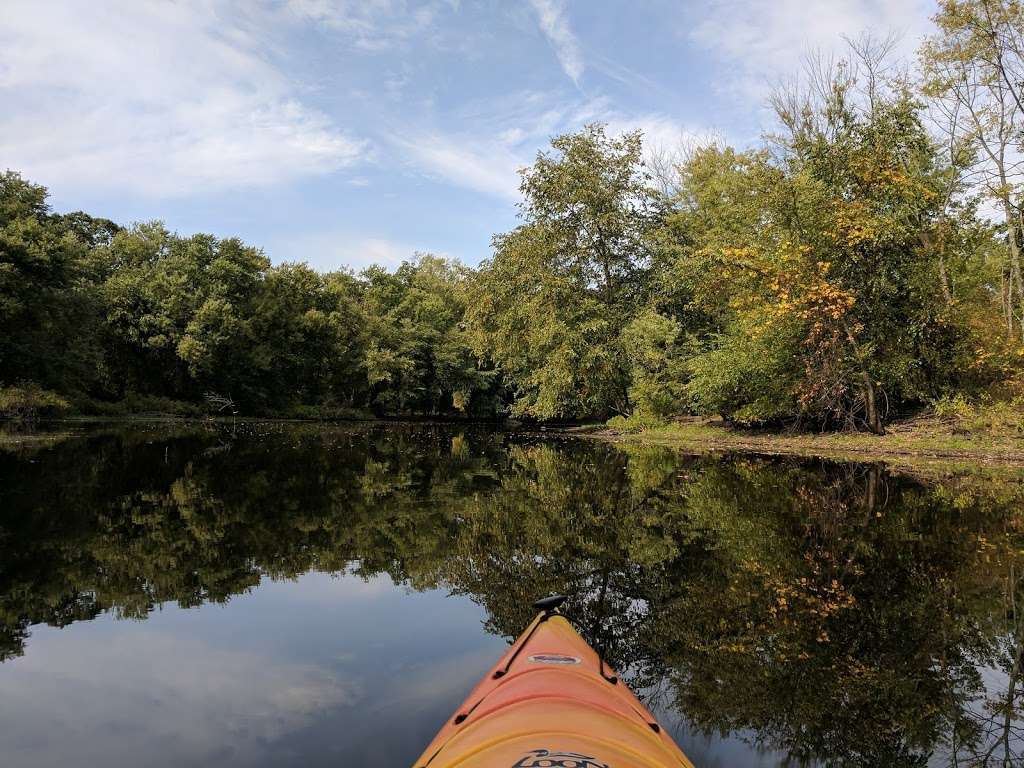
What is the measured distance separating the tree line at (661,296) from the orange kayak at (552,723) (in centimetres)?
1771

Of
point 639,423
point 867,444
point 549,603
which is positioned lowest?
point 549,603

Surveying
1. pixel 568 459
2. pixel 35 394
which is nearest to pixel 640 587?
pixel 568 459

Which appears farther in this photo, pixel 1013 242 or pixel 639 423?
pixel 639 423

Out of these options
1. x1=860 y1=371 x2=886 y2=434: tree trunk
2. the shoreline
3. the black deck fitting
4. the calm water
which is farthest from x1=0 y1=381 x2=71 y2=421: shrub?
x1=860 y1=371 x2=886 y2=434: tree trunk

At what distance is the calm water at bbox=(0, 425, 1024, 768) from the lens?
367 cm

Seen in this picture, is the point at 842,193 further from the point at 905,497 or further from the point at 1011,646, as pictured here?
the point at 1011,646

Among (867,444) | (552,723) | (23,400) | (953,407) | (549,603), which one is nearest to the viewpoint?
(552,723)

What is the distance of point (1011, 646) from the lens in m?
4.76

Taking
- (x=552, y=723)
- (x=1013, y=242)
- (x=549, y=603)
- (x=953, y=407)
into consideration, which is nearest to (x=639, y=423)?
(x=953, y=407)

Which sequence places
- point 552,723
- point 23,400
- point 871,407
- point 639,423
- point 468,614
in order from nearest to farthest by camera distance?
point 552,723
point 468,614
point 871,407
point 23,400
point 639,423

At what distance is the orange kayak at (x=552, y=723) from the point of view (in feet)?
7.57

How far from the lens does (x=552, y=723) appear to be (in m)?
2.57

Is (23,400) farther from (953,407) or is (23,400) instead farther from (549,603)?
(953,407)

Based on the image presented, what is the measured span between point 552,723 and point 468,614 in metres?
3.39
